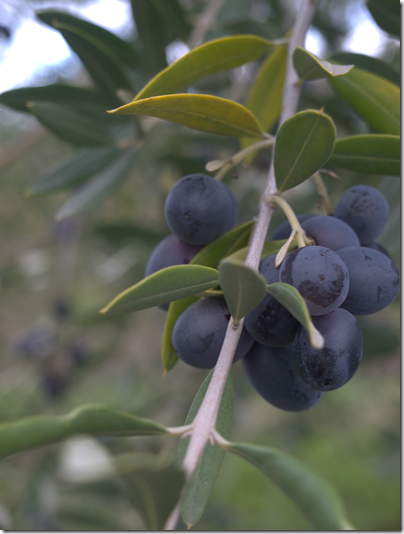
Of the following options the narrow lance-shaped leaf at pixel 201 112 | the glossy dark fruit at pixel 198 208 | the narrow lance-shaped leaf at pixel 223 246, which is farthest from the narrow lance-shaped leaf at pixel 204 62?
the narrow lance-shaped leaf at pixel 223 246

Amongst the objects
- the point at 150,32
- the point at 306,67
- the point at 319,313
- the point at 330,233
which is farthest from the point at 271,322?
the point at 150,32

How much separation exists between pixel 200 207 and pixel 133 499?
1.41 ft

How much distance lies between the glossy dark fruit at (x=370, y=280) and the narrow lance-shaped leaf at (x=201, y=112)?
0.94 ft

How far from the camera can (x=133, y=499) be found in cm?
53

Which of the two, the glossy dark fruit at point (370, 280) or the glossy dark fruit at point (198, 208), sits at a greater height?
the glossy dark fruit at point (198, 208)

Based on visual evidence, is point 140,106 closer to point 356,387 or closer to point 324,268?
point 324,268

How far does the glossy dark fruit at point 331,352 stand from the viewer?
55 centimetres

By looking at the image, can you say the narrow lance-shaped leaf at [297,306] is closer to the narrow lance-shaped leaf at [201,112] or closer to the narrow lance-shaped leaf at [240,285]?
the narrow lance-shaped leaf at [240,285]

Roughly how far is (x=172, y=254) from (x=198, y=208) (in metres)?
0.11

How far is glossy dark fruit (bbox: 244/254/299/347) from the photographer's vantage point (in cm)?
59

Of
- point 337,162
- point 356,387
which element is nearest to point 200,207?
point 337,162

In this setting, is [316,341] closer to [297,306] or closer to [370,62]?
[297,306]

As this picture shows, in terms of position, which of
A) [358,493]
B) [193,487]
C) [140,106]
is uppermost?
[140,106]

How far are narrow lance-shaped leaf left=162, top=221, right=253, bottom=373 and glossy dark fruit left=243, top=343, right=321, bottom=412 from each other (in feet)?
0.45
